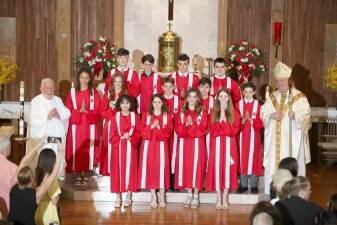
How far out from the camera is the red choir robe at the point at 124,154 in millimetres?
8492

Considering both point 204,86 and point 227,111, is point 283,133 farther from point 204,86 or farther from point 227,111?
point 204,86

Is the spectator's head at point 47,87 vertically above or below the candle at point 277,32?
below

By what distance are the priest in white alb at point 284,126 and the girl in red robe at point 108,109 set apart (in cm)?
178

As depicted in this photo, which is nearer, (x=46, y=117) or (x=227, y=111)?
(x=227, y=111)

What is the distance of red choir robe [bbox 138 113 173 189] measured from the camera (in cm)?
847

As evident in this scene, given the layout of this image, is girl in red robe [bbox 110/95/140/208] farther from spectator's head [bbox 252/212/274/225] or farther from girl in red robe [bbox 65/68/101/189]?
spectator's head [bbox 252/212/274/225]

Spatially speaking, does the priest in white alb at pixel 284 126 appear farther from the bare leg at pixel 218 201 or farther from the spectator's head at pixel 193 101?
the spectator's head at pixel 193 101

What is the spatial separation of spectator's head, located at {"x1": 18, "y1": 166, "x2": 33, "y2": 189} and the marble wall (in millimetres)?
6877

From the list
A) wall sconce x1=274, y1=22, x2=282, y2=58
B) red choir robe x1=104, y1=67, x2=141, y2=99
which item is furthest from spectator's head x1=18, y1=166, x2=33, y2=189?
wall sconce x1=274, y1=22, x2=282, y2=58

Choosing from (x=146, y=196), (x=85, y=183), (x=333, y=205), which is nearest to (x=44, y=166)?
(x=333, y=205)

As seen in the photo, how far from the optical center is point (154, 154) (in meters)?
8.59

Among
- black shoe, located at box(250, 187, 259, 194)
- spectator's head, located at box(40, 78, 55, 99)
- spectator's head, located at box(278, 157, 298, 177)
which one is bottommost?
black shoe, located at box(250, 187, 259, 194)

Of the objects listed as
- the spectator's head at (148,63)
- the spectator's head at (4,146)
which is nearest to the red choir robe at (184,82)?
the spectator's head at (148,63)

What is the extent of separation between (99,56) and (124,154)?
2.94m
